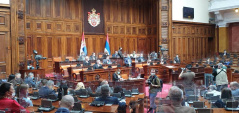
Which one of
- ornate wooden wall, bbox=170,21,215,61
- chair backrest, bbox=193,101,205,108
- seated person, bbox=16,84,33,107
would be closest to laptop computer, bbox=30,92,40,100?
seated person, bbox=16,84,33,107

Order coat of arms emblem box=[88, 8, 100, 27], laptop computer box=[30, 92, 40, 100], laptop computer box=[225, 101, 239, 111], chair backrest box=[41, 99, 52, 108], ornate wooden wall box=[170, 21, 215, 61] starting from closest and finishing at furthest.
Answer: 1. laptop computer box=[225, 101, 239, 111]
2. chair backrest box=[41, 99, 52, 108]
3. laptop computer box=[30, 92, 40, 100]
4. coat of arms emblem box=[88, 8, 100, 27]
5. ornate wooden wall box=[170, 21, 215, 61]

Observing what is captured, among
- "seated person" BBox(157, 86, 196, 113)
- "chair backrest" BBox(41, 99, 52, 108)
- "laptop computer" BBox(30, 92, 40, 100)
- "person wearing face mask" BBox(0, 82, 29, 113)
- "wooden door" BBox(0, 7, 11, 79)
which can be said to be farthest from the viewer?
"wooden door" BBox(0, 7, 11, 79)

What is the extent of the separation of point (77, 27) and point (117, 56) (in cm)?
361

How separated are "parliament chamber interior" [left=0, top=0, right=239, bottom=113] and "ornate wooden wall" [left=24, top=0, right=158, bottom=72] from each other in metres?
0.06

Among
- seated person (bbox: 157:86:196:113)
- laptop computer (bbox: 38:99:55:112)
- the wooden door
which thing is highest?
the wooden door

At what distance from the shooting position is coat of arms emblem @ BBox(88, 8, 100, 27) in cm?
1611

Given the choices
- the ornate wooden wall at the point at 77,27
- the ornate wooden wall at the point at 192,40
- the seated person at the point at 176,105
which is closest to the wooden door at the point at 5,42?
the ornate wooden wall at the point at 77,27

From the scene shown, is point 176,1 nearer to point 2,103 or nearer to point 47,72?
point 47,72

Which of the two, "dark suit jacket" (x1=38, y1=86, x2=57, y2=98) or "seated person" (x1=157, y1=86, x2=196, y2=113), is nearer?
"seated person" (x1=157, y1=86, x2=196, y2=113)

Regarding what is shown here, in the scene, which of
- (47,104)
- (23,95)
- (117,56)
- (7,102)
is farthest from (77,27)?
(7,102)

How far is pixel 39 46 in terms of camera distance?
544 inches

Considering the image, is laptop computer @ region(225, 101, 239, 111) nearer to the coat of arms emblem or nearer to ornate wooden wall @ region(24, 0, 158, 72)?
ornate wooden wall @ region(24, 0, 158, 72)

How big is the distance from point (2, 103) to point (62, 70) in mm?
7945

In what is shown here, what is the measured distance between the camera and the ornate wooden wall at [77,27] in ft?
45.2
